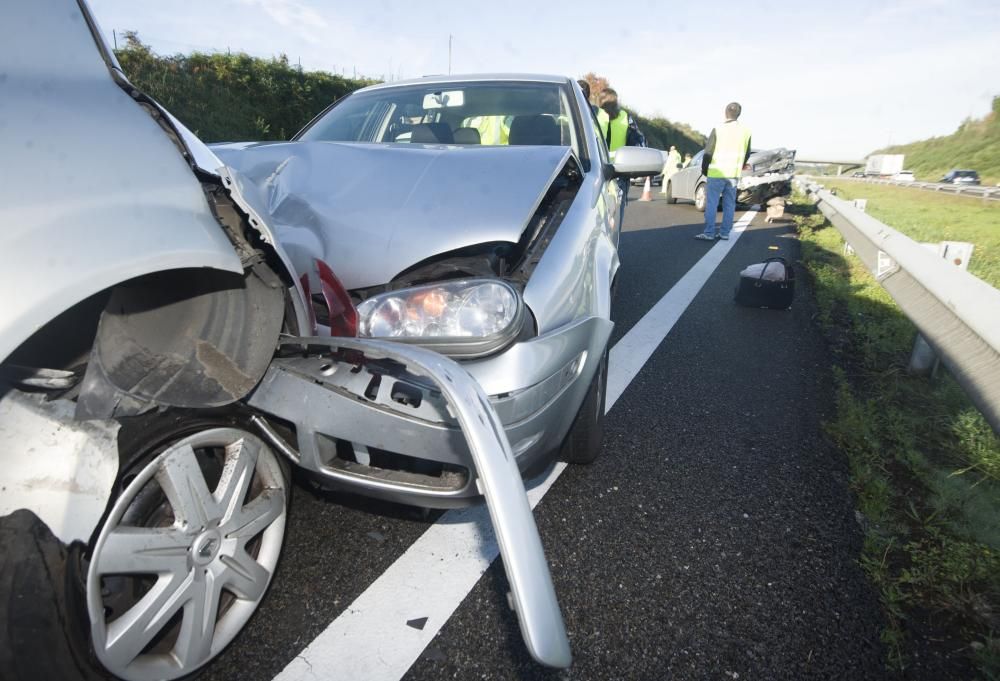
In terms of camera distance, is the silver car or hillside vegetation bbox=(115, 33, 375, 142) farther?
hillside vegetation bbox=(115, 33, 375, 142)

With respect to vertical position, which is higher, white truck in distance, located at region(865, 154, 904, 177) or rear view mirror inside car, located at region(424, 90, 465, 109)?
white truck in distance, located at region(865, 154, 904, 177)

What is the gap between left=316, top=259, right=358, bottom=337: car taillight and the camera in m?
1.65

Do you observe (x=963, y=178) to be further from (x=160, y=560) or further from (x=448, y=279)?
Answer: (x=160, y=560)

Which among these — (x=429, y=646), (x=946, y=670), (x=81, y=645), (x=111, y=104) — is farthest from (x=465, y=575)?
(x=111, y=104)

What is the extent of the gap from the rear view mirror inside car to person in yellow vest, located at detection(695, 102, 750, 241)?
6.06 metres

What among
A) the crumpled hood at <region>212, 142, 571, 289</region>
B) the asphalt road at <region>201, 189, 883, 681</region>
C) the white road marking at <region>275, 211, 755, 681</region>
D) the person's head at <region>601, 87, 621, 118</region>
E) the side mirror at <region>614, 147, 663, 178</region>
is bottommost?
the white road marking at <region>275, 211, 755, 681</region>

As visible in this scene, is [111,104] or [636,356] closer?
[111,104]

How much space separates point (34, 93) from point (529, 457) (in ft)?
4.54

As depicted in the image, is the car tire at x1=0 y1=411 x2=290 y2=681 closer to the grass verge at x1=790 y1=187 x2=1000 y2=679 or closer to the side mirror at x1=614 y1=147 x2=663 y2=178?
the grass verge at x1=790 y1=187 x2=1000 y2=679

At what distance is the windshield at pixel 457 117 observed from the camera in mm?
3152

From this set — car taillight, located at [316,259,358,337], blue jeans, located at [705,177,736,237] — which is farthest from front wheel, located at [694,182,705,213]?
car taillight, located at [316,259,358,337]

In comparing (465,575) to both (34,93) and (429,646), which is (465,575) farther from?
(34,93)

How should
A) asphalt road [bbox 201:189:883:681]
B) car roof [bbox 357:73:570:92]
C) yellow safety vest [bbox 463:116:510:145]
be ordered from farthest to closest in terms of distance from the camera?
car roof [bbox 357:73:570:92]
yellow safety vest [bbox 463:116:510:145]
asphalt road [bbox 201:189:883:681]

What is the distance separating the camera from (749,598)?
5.77ft
